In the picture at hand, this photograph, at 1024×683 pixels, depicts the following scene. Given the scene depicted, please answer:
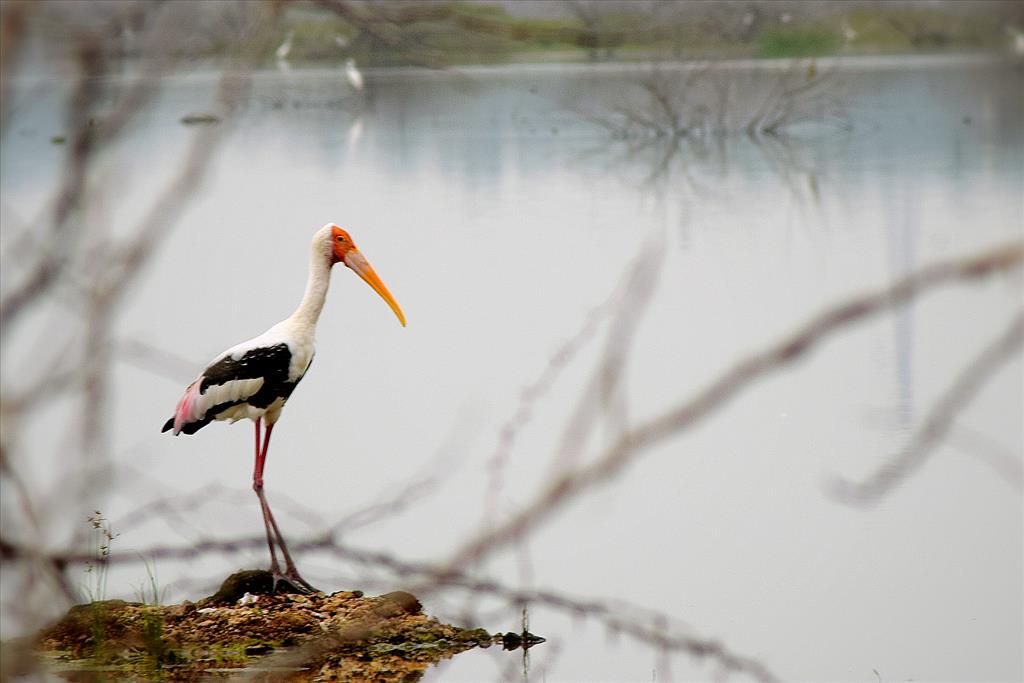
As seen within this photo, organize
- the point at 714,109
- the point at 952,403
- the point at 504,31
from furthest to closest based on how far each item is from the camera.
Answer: the point at 714,109 → the point at 504,31 → the point at 952,403

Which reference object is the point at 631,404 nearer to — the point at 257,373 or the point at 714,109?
the point at 257,373

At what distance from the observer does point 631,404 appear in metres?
4.96

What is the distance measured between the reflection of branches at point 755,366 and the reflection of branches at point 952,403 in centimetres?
2

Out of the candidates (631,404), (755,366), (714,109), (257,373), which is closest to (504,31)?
(755,366)

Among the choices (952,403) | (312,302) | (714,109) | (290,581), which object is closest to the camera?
(952,403)

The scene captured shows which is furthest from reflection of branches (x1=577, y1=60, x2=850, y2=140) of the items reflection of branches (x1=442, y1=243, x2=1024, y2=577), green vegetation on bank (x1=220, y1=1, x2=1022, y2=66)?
reflection of branches (x1=442, y1=243, x2=1024, y2=577)

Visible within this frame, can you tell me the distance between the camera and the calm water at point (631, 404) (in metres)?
3.15

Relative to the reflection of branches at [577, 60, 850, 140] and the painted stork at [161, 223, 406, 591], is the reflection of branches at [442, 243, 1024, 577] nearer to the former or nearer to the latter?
the painted stork at [161, 223, 406, 591]

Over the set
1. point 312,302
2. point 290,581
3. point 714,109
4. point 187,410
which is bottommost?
point 290,581

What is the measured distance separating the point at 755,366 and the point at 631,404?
444 centimetres

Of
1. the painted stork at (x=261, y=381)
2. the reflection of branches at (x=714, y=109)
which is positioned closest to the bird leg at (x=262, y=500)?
the painted stork at (x=261, y=381)

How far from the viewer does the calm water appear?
315cm

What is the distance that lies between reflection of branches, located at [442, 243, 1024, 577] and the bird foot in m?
2.77

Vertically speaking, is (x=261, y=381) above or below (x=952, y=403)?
above
